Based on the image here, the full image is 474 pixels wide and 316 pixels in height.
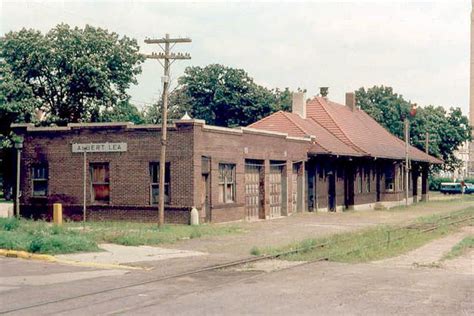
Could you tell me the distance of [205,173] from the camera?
27.6 meters

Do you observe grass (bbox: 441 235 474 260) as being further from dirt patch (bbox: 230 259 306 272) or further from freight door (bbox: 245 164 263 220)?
freight door (bbox: 245 164 263 220)

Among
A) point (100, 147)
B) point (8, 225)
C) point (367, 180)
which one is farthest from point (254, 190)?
point (367, 180)

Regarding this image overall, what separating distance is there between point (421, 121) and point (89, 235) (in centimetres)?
5324

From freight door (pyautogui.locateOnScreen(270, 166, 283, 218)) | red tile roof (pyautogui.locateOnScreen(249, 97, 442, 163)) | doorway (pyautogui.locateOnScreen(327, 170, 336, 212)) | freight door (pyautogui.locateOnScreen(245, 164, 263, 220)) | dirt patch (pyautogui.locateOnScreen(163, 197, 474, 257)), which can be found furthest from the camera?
doorway (pyautogui.locateOnScreen(327, 170, 336, 212))

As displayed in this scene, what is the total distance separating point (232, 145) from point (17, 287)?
17827mm

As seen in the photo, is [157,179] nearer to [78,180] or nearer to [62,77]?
[78,180]

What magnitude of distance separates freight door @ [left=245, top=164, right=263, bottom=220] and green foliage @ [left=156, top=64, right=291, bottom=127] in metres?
38.1

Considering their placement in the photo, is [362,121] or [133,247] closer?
[133,247]

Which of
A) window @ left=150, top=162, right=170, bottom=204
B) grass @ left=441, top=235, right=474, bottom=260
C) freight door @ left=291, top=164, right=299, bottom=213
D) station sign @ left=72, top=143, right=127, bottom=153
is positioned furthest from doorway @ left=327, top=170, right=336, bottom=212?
grass @ left=441, top=235, right=474, bottom=260

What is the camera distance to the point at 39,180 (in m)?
30.2

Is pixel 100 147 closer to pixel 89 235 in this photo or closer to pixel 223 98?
pixel 89 235

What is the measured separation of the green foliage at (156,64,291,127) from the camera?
70.8 metres

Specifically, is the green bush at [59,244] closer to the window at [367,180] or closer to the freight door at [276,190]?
the freight door at [276,190]

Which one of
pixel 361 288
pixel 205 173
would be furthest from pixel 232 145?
pixel 361 288
